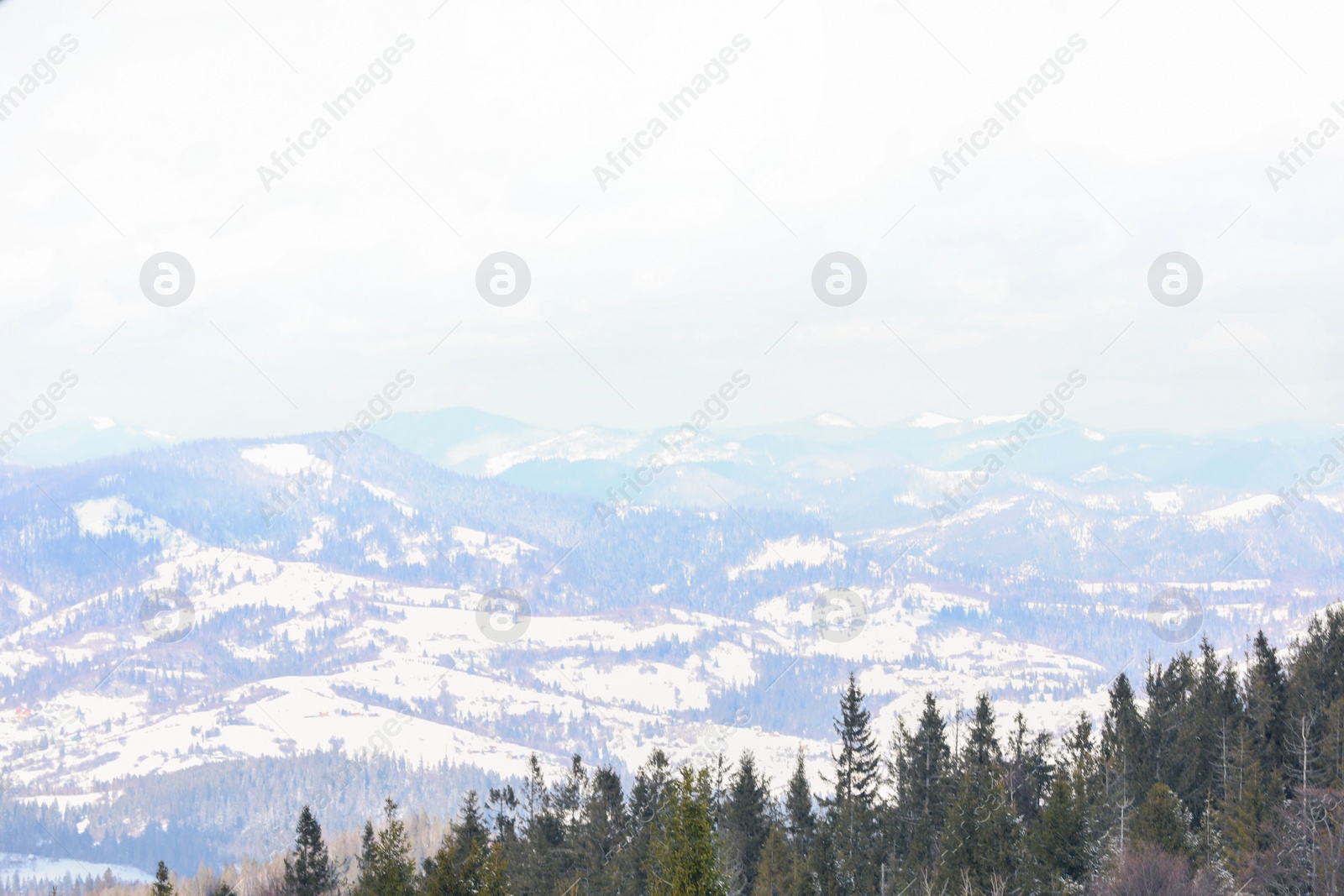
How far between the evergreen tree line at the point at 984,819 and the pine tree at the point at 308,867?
0.14 meters

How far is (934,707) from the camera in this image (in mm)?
60312

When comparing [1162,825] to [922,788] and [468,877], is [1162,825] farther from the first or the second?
[468,877]

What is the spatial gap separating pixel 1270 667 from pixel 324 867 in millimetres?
47253

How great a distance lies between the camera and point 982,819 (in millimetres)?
37281

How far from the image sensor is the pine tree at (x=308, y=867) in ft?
157

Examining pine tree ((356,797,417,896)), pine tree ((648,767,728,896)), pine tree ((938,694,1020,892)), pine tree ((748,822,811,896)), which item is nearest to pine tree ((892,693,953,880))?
pine tree ((748,822,811,896))

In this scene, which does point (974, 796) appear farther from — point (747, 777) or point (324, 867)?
point (324, 867)

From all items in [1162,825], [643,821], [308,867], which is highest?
[1162,825]

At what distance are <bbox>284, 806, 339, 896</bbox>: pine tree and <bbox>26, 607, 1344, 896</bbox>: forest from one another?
0.14 meters

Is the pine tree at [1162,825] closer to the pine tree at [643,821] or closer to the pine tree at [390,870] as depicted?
the pine tree at [643,821]

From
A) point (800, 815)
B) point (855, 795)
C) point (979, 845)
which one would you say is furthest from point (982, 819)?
point (855, 795)

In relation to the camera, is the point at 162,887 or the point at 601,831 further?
the point at 601,831

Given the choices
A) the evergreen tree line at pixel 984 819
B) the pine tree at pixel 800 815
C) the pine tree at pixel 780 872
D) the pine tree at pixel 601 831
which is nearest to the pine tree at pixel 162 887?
the evergreen tree line at pixel 984 819

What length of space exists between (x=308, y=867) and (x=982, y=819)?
30.3 m
